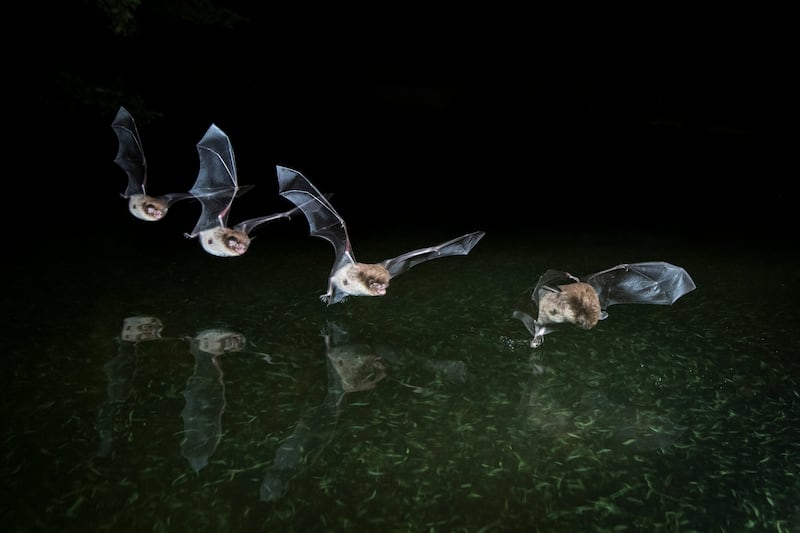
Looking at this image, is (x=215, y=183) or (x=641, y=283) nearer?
(x=641, y=283)

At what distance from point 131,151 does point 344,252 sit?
2162 mm

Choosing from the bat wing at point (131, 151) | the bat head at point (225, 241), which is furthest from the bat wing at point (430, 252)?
the bat wing at point (131, 151)

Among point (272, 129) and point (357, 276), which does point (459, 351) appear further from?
point (272, 129)

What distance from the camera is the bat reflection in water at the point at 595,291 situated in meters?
2.46

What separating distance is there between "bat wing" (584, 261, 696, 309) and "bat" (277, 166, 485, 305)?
529mm

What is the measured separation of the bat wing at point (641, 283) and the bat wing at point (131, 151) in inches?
113

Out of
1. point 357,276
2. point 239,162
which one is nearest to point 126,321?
point 357,276

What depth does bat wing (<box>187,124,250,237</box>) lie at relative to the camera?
3.66 m

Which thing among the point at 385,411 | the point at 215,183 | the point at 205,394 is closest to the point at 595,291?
the point at 385,411

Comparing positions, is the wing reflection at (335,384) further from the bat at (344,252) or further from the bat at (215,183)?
the bat at (215,183)

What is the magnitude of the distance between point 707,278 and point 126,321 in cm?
315

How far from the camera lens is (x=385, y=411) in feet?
7.07

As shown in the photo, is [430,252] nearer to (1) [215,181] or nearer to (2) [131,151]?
(1) [215,181]

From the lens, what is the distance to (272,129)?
11102 mm
